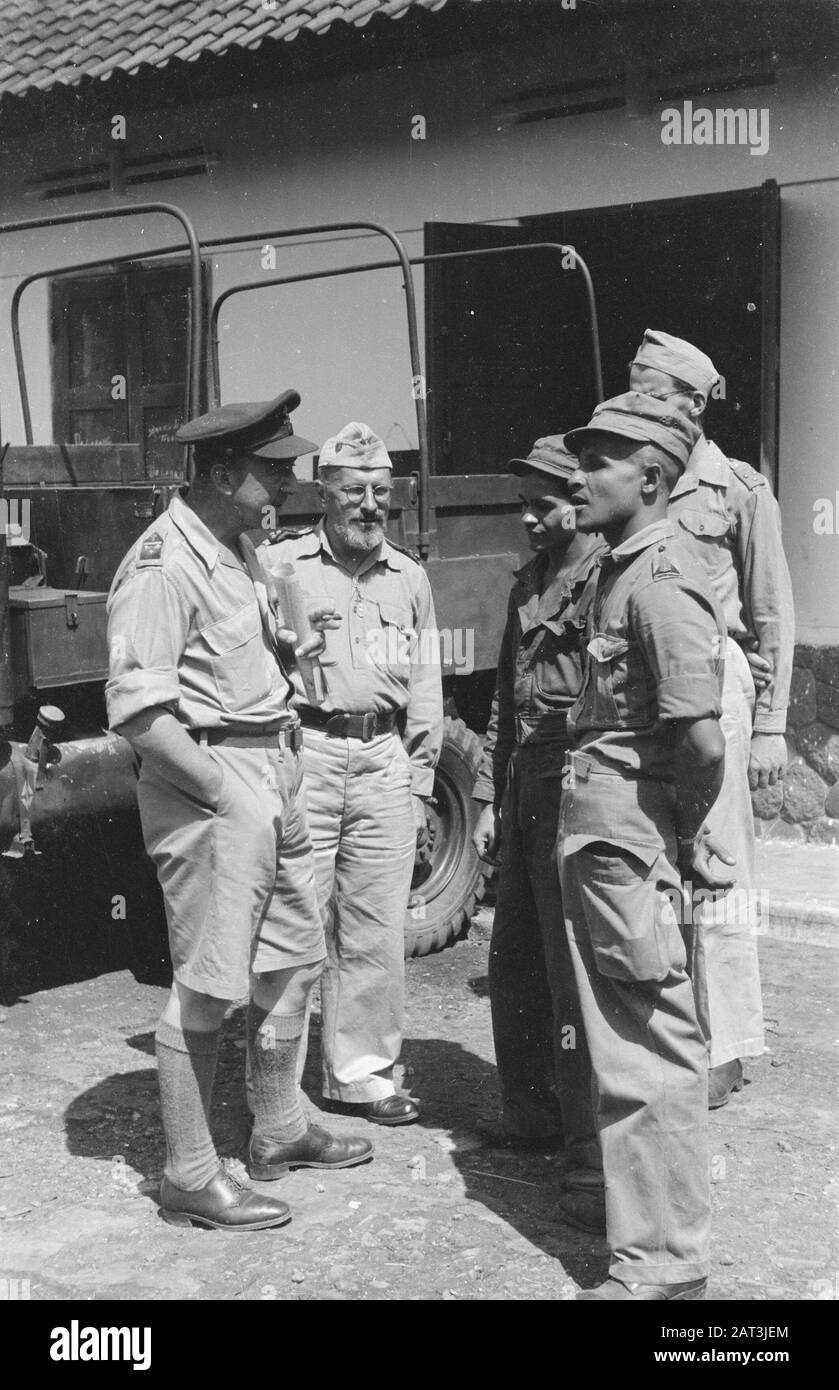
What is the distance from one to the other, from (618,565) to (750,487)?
4.86 feet

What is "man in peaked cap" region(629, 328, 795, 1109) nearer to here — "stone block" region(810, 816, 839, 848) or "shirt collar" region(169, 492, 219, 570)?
"shirt collar" region(169, 492, 219, 570)

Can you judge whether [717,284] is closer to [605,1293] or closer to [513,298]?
[513,298]

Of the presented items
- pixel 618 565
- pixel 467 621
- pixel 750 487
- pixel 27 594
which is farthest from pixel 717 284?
pixel 618 565

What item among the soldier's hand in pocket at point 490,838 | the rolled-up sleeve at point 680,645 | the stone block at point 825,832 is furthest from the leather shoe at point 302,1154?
the stone block at point 825,832

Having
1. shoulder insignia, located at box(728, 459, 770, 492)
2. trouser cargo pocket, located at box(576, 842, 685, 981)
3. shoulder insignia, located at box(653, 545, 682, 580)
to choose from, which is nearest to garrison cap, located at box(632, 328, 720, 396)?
shoulder insignia, located at box(728, 459, 770, 492)

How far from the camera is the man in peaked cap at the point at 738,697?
4.48 metres

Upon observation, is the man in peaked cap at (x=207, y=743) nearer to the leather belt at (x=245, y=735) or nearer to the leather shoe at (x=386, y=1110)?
the leather belt at (x=245, y=735)

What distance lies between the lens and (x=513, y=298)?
8.41m

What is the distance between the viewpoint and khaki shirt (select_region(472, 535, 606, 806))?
3961 mm

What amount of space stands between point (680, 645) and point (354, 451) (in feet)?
5.24

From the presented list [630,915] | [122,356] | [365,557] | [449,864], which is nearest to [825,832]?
[449,864]

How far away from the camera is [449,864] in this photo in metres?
6.23

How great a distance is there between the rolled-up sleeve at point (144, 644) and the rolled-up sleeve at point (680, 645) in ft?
3.45

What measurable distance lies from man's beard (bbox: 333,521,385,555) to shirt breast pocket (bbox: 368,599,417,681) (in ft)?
0.60
